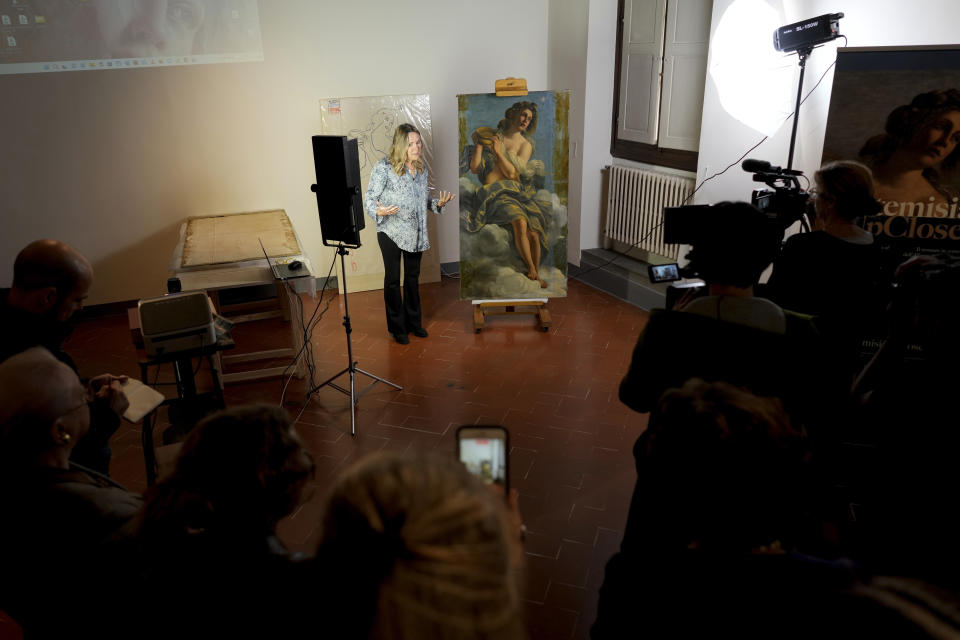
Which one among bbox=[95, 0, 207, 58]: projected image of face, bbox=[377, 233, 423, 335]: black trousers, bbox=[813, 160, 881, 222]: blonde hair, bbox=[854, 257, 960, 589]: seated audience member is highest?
bbox=[95, 0, 207, 58]: projected image of face

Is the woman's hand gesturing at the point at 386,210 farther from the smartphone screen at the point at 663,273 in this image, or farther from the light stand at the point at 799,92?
the smartphone screen at the point at 663,273

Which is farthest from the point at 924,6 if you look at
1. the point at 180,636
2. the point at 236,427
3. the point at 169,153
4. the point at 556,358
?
the point at 169,153

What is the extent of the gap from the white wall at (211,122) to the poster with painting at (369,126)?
163 millimetres

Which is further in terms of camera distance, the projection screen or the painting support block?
the painting support block

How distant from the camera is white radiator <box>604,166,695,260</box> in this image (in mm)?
5688

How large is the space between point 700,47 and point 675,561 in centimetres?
516

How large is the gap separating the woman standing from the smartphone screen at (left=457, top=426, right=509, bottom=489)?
358 centimetres

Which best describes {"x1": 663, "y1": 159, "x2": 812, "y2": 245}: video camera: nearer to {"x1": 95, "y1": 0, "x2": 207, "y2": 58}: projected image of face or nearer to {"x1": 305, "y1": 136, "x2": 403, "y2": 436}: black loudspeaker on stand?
{"x1": 305, "y1": 136, "x2": 403, "y2": 436}: black loudspeaker on stand

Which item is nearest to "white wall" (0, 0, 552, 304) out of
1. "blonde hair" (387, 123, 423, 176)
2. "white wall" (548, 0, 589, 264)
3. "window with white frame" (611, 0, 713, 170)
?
"white wall" (548, 0, 589, 264)

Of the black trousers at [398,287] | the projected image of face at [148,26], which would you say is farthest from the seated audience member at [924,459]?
the projected image of face at [148,26]

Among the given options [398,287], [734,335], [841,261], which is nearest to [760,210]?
[841,261]

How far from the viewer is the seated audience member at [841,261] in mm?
2635

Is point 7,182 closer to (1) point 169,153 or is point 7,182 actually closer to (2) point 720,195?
(1) point 169,153

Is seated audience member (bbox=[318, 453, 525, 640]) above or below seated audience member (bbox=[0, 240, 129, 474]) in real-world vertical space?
above
